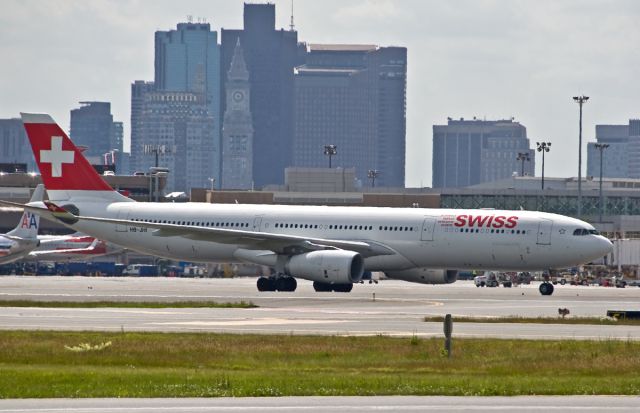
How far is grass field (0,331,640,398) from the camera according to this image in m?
29.5

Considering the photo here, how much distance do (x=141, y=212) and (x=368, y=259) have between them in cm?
1239

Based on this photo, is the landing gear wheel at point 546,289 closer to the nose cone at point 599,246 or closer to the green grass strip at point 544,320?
the nose cone at point 599,246

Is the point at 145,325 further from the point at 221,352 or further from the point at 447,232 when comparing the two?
the point at 447,232

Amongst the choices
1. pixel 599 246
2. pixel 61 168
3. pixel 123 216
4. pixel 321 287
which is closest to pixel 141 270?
pixel 61 168

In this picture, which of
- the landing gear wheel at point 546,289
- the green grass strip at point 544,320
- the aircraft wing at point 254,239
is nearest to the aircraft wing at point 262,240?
the aircraft wing at point 254,239

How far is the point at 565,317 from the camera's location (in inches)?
2074

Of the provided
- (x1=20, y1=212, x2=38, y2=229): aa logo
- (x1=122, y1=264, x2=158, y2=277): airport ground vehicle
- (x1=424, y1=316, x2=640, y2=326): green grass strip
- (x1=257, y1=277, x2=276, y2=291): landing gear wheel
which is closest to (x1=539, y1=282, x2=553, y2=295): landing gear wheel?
(x1=257, y1=277, x2=276, y2=291): landing gear wheel

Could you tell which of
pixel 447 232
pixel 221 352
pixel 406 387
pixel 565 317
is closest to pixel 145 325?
pixel 221 352

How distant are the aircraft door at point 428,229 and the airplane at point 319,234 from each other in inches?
1.8

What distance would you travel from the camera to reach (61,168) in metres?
79.8

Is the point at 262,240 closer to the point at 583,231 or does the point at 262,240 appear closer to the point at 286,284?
the point at 286,284

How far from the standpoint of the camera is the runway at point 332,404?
86.7ft

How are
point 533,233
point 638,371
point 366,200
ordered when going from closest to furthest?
point 638,371 < point 533,233 < point 366,200

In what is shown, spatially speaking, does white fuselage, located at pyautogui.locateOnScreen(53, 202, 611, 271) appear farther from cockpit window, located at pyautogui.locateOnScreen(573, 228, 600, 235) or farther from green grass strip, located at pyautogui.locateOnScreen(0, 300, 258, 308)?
green grass strip, located at pyautogui.locateOnScreen(0, 300, 258, 308)
